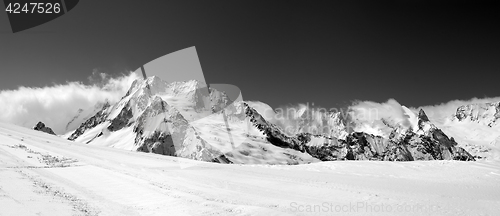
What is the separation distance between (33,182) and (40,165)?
8361 mm

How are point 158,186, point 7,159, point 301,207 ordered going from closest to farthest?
point 301,207
point 158,186
point 7,159

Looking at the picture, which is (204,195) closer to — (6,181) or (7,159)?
(6,181)

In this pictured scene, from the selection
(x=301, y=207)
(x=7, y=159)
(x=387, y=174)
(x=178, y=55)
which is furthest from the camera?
(x=387, y=174)

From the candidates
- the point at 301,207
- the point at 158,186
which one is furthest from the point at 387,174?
the point at 158,186

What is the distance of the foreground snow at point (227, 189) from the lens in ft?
57.7

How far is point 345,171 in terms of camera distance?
35906 mm

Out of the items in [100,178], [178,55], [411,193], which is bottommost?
[411,193]

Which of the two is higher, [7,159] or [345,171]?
[7,159]

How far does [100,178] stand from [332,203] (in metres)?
18.2

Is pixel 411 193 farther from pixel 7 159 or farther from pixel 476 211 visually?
pixel 7 159

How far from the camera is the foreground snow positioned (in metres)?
17.6

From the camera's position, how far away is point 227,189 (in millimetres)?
24500

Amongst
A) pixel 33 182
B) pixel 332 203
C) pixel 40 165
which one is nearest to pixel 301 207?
pixel 332 203

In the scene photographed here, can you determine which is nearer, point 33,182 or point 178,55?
point 33,182
